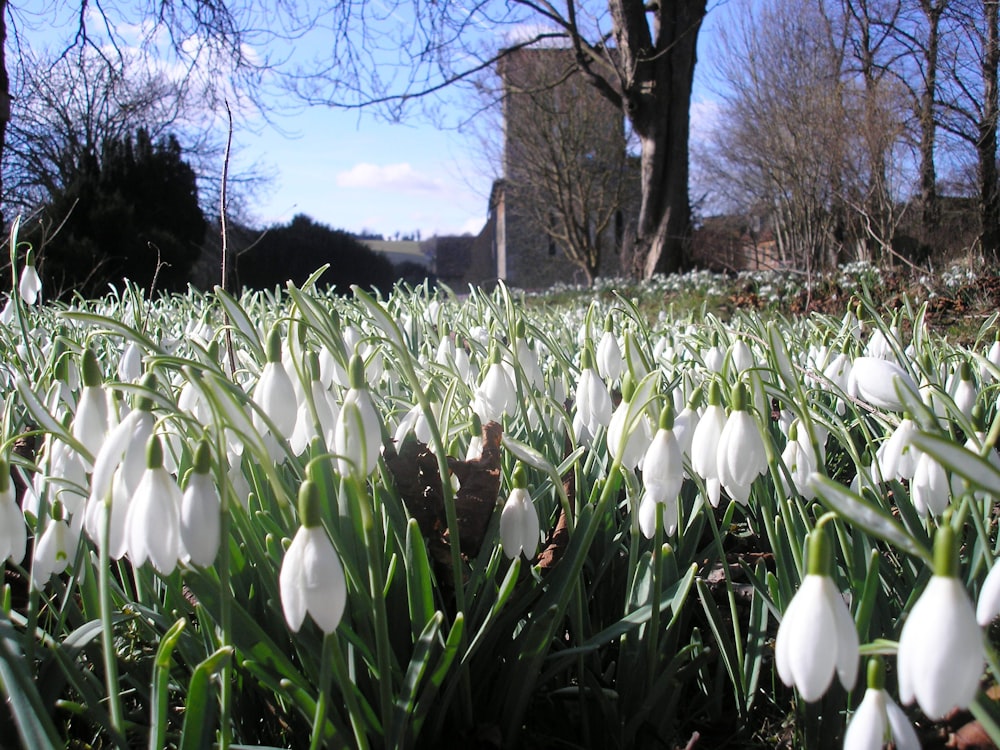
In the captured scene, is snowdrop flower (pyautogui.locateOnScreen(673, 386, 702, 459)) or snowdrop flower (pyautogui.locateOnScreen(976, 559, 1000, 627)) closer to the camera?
snowdrop flower (pyautogui.locateOnScreen(976, 559, 1000, 627))

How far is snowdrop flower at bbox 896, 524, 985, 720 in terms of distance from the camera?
21.9 inches

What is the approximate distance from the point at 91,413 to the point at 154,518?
0.26 metres

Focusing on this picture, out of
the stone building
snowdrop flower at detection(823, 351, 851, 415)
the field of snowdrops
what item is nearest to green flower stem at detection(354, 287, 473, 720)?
the field of snowdrops

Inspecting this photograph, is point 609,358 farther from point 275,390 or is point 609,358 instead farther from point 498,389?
point 275,390

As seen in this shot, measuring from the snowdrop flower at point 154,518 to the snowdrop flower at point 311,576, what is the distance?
5.2 inches

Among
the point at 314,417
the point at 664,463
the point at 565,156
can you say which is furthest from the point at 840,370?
the point at 565,156

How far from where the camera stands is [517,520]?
1.01m

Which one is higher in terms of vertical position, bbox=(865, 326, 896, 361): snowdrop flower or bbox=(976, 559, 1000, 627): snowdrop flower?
bbox=(865, 326, 896, 361): snowdrop flower

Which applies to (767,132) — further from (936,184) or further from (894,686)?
(894,686)

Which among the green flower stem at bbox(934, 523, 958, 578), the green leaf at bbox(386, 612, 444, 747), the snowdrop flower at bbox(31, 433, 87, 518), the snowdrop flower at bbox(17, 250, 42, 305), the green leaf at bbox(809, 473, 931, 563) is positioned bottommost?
the green leaf at bbox(386, 612, 444, 747)

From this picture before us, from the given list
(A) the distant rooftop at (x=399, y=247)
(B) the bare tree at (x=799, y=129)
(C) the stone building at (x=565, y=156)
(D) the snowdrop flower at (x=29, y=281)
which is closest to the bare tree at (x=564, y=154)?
(C) the stone building at (x=565, y=156)

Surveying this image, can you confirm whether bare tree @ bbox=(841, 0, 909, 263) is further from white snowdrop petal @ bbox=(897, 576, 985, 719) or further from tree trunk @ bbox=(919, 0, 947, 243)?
white snowdrop petal @ bbox=(897, 576, 985, 719)

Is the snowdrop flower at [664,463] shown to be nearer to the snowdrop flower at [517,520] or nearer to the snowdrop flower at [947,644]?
the snowdrop flower at [517,520]

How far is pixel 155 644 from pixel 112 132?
19696 millimetres
